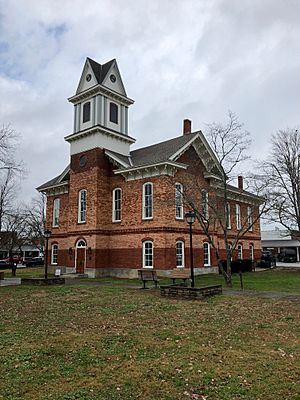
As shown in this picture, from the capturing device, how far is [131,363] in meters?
6.38

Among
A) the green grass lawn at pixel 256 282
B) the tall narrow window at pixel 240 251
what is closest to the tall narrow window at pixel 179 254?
the green grass lawn at pixel 256 282

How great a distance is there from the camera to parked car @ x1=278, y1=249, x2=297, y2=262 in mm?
52425

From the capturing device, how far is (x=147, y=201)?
1056 inches

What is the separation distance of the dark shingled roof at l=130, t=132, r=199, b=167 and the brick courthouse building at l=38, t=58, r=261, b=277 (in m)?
0.09

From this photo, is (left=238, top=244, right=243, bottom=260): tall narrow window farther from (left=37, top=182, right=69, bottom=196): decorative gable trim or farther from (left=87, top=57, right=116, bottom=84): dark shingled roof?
(left=87, top=57, right=116, bottom=84): dark shingled roof

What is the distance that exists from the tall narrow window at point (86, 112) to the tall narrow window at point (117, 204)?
Result: 6.71 m

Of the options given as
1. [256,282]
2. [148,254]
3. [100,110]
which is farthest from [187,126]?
[256,282]

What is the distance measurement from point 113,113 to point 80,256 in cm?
1215

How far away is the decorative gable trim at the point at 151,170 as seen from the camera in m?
25.7

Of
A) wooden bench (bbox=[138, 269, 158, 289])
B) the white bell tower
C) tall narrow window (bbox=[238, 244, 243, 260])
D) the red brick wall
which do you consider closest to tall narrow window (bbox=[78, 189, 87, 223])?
the red brick wall

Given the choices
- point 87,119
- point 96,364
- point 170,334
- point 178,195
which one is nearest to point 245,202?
point 178,195

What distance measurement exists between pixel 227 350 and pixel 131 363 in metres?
2.00

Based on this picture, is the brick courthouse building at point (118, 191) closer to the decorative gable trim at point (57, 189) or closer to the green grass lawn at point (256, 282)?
the decorative gable trim at point (57, 189)

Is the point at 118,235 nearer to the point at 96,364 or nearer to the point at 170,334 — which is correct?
the point at 170,334
